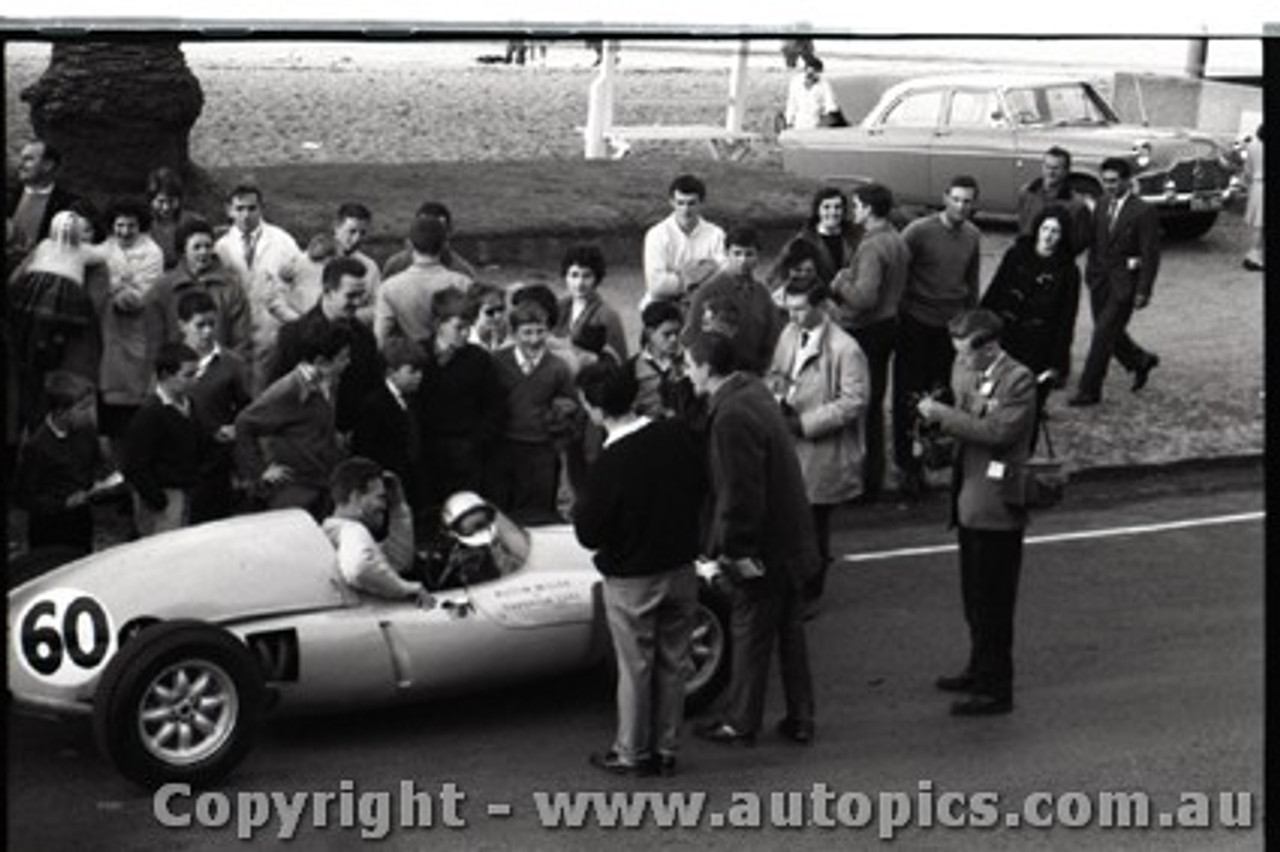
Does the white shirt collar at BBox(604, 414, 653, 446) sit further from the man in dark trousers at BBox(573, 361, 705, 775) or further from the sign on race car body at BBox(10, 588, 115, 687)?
the sign on race car body at BBox(10, 588, 115, 687)

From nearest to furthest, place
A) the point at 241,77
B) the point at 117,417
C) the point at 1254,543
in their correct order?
the point at 241,77 → the point at 117,417 → the point at 1254,543

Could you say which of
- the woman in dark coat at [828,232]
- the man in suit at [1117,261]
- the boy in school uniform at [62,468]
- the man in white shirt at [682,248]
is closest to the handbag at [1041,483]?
the man in suit at [1117,261]

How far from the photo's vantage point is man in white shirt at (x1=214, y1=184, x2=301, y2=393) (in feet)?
21.9

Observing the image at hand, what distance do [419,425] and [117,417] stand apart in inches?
36.9

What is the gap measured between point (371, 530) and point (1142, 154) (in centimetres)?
319

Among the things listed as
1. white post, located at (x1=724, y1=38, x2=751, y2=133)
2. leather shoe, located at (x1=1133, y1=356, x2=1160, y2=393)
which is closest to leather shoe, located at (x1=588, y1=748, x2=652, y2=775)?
white post, located at (x1=724, y1=38, x2=751, y2=133)

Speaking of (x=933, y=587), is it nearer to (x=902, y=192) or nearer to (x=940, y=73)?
(x=902, y=192)

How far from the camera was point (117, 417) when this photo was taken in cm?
648

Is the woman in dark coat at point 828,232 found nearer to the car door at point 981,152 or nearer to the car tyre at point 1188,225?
the car door at point 981,152

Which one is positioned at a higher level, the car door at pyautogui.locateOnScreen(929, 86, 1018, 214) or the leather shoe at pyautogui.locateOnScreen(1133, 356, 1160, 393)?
the car door at pyautogui.locateOnScreen(929, 86, 1018, 214)

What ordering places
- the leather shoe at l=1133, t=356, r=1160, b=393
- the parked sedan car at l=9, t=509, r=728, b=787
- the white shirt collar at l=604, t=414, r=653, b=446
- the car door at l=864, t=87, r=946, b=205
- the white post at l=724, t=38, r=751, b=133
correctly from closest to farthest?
the white post at l=724, t=38, r=751, b=133
the parked sedan car at l=9, t=509, r=728, b=787
the white shirt collar at l=604, t=414, r=653, b=446
the car door at l=864, t=87, r=946, b=205
the leather shoe at l=1133, t=356, r=1160, b=393

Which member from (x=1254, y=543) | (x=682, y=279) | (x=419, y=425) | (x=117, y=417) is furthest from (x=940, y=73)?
(x=1254, y=543)

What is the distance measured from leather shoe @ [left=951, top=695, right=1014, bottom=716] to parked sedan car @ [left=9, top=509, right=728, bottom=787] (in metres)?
1.11

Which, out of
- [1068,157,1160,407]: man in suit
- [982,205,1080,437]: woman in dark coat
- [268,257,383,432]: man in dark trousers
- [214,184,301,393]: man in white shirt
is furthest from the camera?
[1068,157,1160,407]: man in suit
